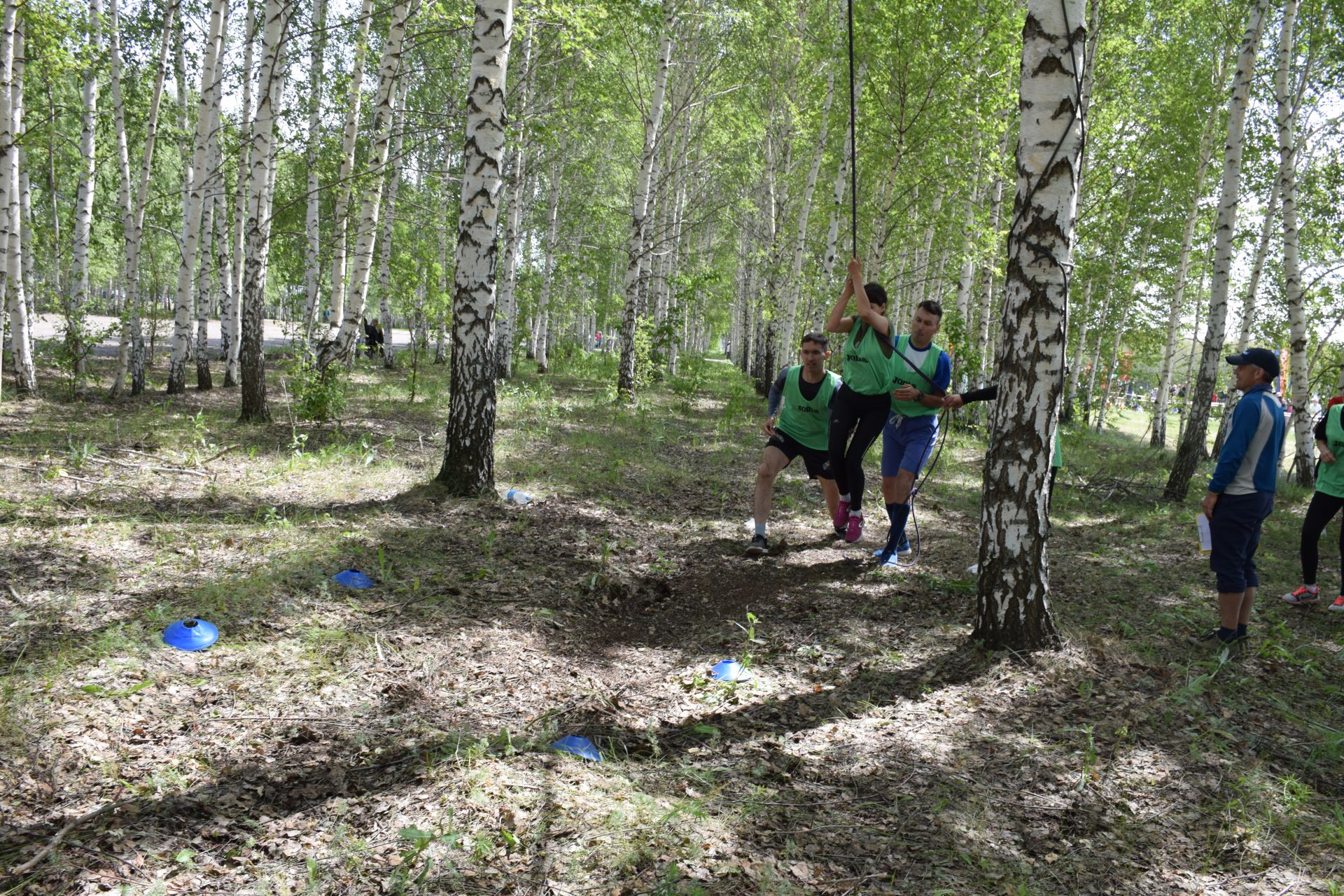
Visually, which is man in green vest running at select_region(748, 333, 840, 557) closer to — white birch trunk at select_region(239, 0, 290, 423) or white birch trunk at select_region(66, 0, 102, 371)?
white birch trunk at select_region(239, 0, 290, 423)

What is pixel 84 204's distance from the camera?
37.6ft

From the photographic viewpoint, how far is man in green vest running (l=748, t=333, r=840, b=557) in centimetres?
585

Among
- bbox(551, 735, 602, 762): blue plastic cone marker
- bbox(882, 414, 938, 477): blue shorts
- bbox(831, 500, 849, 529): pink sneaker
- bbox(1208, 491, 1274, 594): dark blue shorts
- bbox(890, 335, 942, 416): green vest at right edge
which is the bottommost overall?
bbox(551, 735, 602, 762): blue plastic cone marker

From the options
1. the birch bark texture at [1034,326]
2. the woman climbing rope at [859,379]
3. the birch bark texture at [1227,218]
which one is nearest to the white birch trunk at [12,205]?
the woman climbing rope at [859,379]

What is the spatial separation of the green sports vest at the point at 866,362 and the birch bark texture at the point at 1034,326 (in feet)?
4.98

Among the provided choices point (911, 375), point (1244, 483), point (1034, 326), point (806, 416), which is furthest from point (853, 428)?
point (1244, 483)

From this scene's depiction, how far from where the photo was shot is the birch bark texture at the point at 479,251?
597 cm

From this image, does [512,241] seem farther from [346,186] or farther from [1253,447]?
[1253,447]

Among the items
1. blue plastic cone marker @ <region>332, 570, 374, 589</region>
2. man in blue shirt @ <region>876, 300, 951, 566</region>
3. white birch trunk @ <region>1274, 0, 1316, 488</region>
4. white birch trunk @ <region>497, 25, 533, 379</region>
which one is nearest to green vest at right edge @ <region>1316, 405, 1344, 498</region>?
man in blue shirt @ <region>876, 300, 951, 566</region>

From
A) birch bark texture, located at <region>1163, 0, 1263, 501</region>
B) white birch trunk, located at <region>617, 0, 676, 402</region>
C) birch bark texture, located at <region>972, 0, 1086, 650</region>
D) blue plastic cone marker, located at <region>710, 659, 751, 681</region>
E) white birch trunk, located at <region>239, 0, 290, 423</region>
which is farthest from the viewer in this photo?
white birch trunk, located at <region>617, 0, 676, 402</region>

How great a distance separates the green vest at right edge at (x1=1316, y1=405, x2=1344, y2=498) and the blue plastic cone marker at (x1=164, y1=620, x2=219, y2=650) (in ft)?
25.1

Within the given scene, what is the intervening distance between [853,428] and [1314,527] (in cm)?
368

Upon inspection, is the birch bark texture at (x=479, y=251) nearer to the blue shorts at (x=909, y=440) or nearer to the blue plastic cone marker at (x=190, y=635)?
the blue plastic cone marker at (x=190, y=635)

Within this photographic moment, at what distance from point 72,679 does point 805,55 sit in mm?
18053
